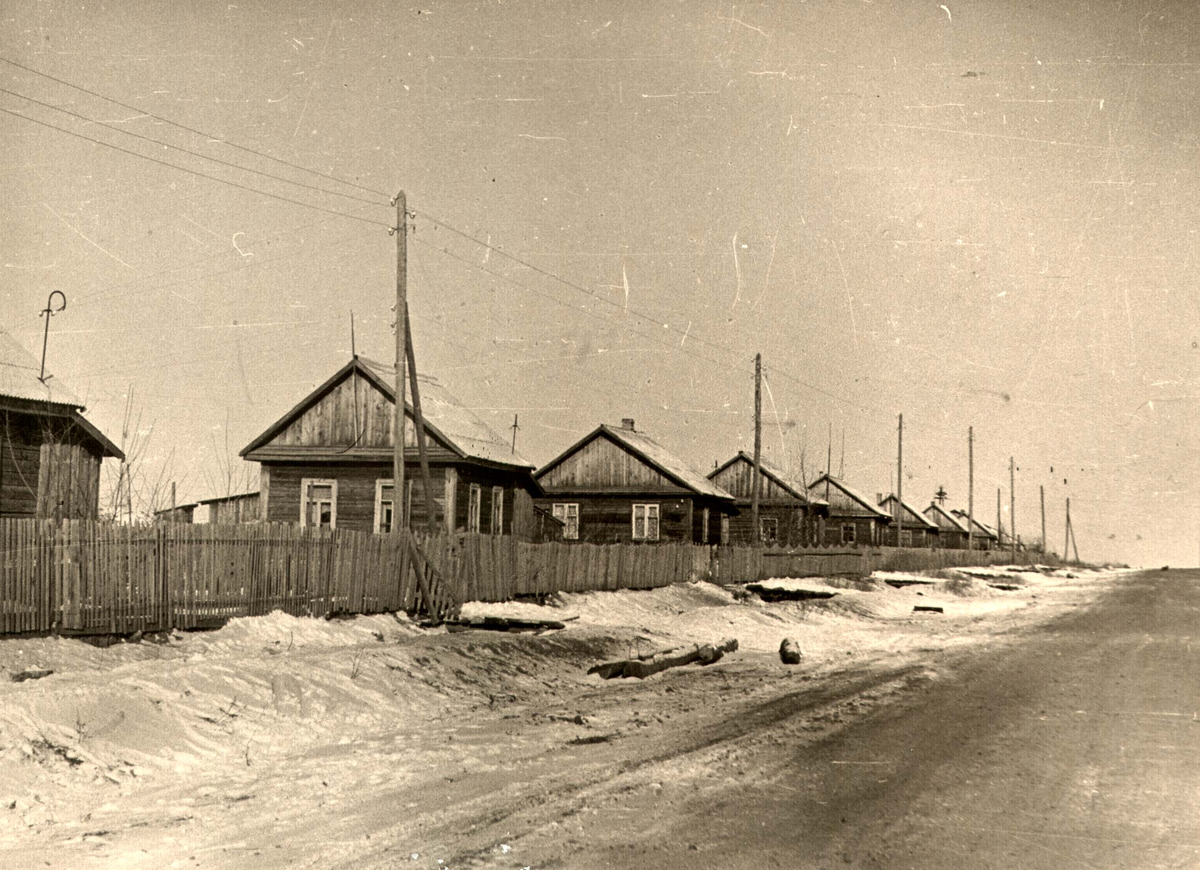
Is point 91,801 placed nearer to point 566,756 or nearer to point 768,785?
point 566,756

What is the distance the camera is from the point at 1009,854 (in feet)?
19.7

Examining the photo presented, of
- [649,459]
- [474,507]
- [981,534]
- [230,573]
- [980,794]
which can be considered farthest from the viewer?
[981,534]

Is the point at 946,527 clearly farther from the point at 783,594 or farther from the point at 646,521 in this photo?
the point at 783,594

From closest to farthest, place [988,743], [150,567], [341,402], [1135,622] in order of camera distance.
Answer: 1. [988,743]
2. [150,567]
3. [1135,622]
4. [341,402]

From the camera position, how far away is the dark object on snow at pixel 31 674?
10258 millimetres

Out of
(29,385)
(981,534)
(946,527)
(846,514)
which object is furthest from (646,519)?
(981,534)

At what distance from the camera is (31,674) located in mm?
10406

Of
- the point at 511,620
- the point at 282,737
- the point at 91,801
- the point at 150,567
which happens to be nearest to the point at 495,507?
the point at 511,620

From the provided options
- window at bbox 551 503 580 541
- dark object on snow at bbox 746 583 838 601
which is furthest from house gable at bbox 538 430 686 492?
dark object on snow at bbox 746 583 838 601

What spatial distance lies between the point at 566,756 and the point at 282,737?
282cm

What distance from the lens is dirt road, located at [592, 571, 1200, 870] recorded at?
598 centimetres

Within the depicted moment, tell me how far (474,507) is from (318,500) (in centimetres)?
448

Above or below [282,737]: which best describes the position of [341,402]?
above

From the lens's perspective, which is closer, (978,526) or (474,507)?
(474,507)
